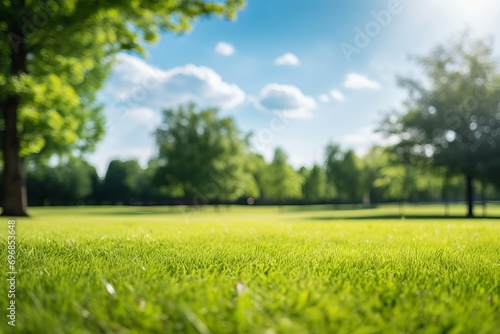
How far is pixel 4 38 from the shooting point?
16.4m

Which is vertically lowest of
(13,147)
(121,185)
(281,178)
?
(121,185)

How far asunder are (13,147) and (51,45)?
5156 mm

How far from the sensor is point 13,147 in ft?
56.4

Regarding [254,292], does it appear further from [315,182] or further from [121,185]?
[121,185]

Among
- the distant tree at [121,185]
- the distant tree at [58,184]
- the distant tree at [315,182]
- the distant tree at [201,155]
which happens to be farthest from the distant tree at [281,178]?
the distant tree at [58,184]

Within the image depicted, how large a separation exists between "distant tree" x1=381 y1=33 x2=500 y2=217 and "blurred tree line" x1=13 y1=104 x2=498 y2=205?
1.83 m

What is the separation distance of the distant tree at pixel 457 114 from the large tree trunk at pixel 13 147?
92.1 feet

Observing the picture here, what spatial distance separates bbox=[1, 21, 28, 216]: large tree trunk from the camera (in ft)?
54.5

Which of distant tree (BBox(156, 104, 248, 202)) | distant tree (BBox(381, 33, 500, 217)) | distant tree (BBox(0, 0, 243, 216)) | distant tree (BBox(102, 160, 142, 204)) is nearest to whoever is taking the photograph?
distant tree (BBox(0, 0, 243, 216))

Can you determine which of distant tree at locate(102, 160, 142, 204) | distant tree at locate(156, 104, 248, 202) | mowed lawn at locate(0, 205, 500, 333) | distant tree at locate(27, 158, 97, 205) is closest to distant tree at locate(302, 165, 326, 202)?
distant tree at locate(156, 104, 248, 202)

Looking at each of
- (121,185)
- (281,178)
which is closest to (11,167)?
(281,178)

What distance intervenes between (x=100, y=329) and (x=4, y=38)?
1883 centimetres

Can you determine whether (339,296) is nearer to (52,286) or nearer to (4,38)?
(52,286)

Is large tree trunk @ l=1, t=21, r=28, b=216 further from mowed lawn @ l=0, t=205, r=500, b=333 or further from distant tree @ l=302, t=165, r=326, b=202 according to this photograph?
distant tree @ l=302, t=165, r=326, b=202
